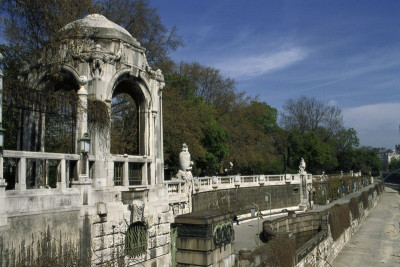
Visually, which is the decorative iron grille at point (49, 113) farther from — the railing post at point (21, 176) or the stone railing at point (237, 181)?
the stone railing at point (237, 181)

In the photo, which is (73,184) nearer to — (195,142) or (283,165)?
(195,142)

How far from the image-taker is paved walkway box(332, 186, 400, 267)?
23484 millimetres

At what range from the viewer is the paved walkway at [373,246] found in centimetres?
2348

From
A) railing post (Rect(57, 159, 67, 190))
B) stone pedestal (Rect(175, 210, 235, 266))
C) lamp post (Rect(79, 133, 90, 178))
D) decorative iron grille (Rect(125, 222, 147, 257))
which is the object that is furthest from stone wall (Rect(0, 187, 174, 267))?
stone pedestal (Rect(175, 210, 235, 266))

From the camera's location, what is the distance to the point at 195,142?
2781cm

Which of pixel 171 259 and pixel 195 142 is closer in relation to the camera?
pixel 171 259

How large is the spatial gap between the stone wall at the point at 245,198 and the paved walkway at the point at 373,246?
22.9 ft

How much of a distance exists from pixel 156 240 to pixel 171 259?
84 centimetres

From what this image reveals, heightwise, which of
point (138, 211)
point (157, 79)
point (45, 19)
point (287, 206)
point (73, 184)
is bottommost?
point (287, 206)

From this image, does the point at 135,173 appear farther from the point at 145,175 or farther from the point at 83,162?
the point at 83,162

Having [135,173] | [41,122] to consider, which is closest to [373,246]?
[135,173]

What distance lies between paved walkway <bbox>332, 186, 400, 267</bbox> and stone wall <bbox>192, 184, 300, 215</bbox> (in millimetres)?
6968

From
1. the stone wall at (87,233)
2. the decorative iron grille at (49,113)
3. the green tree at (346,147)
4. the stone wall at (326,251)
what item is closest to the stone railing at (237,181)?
the stone wall at (326,251)

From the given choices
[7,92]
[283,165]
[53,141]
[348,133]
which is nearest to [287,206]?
[283,165]
